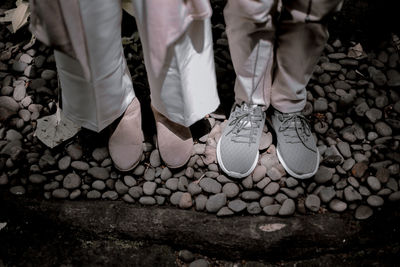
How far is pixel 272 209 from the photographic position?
154cm

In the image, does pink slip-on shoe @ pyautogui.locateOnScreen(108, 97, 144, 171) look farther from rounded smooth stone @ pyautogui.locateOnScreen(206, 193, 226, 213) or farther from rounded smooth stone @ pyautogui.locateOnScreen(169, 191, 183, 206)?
rounded smooth stone @ pyautogui.locateOnScreen(206, 193, 226, 213)

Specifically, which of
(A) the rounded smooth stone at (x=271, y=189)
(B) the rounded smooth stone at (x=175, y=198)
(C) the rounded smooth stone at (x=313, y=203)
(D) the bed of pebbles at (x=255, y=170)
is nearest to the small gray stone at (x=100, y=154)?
(D) the bed of pebbles at (x=255, y=170)

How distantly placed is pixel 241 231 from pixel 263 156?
36 cm

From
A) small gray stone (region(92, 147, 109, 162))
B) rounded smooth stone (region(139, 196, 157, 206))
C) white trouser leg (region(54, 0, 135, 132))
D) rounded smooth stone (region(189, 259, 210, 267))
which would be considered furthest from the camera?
small gray stone (region(92, 147, 109, 162))

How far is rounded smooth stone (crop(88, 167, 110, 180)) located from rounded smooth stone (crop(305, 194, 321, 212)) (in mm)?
852

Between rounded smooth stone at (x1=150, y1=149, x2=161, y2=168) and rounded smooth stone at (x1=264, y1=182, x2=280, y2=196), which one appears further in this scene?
rounded smooth stone at (x1=150, y1=149, x2=161, y2=168)

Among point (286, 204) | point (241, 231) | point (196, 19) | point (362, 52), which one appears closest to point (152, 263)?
point (241, 231)

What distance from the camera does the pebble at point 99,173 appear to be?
1639 mm

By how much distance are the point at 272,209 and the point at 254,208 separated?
7 cm

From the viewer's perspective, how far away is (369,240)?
58.9 inches

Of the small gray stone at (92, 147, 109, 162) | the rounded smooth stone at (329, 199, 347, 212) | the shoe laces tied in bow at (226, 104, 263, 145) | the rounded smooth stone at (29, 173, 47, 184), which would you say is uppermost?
the shoe laces tied in bow at (226, 104, 263, 145)

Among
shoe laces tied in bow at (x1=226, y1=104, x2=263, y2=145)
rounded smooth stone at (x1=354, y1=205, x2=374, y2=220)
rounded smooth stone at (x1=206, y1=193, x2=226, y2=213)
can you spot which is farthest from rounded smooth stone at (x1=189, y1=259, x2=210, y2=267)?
rounded smooth stone at (x1=354, y1=205, x2=374, y2=220)

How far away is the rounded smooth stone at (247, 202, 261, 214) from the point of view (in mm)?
1542

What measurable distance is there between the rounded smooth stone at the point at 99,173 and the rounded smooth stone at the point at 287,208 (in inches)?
29.5
